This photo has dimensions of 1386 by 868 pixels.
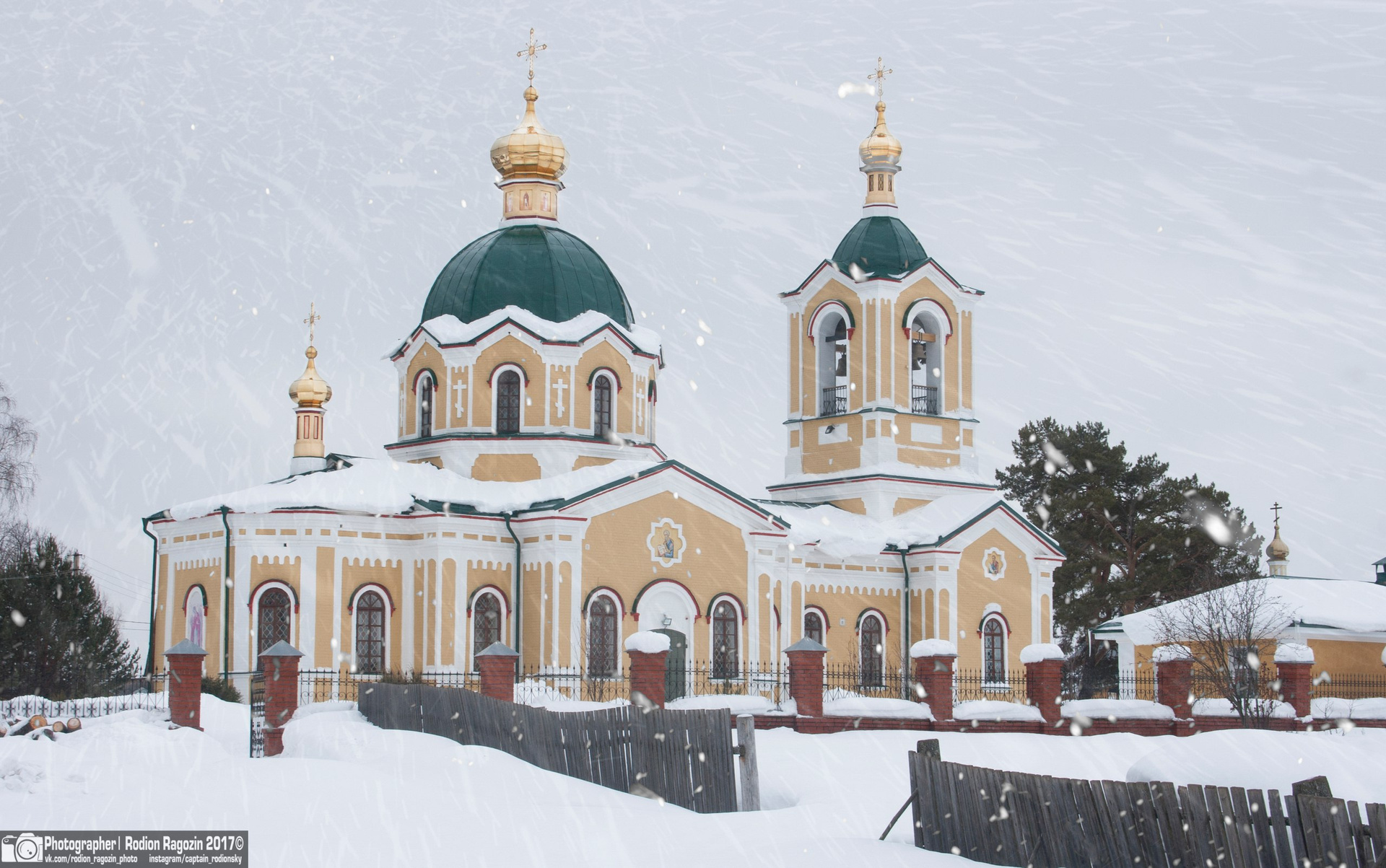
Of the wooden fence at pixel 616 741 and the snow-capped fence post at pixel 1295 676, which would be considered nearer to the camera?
the wooden fence at pixel 616 741

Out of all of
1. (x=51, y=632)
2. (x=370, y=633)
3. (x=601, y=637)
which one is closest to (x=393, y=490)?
(x=370, y=633)

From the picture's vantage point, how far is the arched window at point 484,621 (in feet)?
81.4

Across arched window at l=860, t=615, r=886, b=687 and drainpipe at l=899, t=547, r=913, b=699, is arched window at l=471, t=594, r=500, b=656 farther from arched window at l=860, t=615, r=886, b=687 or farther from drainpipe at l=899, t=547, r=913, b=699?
drainpipe at l=899, t=547, r=913, b=699

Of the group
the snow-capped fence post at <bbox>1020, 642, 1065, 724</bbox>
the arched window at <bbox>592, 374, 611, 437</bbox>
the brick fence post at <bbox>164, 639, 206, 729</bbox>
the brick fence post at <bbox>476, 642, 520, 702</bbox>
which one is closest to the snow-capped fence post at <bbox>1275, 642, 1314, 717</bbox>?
the snow-capped fence post at <bbox>1020, 642, 1065, 724</bbox>

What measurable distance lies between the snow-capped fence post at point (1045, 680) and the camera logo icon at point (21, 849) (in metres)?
13.6

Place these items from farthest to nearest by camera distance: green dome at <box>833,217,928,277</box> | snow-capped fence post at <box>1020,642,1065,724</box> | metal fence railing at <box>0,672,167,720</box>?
1. green dome at <box>833,217,928,277</box>
2. snow-capped fence post at <box>1020,642,1065,724</box>
3. metal fence railing at <box>0,672,167,720</box>

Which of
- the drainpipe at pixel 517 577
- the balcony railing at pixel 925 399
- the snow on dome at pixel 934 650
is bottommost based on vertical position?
the snow on dome at pixel 934 650

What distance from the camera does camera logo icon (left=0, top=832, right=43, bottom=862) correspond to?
935cm

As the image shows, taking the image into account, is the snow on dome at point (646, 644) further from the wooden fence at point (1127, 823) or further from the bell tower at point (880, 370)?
the bell tower at point (880, 370)

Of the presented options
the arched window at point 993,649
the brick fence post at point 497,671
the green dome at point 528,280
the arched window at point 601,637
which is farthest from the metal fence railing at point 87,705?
the arched window at point 993,649

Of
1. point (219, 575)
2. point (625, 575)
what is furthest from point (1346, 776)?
point (219, 575)

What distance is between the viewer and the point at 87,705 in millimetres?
19016

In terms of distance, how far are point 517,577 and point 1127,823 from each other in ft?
55.5

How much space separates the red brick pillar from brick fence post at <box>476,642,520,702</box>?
9.00 meters
